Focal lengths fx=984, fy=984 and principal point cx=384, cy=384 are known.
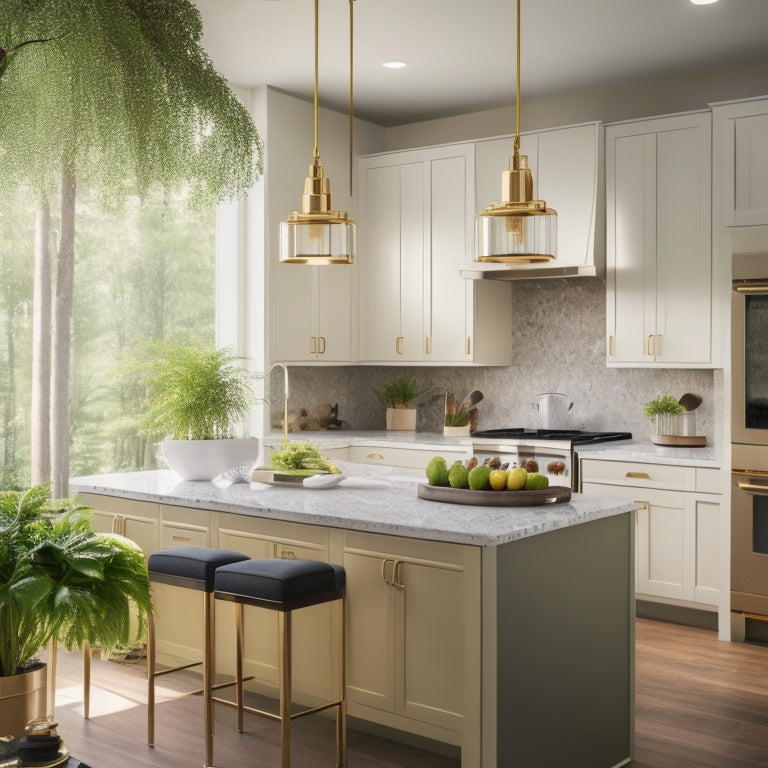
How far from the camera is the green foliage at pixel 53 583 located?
2.31 m

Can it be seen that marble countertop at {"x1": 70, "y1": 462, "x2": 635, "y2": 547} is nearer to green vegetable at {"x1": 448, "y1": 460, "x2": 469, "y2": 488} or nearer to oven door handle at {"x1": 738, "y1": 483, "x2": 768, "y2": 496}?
green vegetable at {"x1": 448, "y1": 460, "x2": 469, "y2": 488}

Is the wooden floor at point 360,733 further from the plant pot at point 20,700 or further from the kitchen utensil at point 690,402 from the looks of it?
the kitchen utensil at point 690,402

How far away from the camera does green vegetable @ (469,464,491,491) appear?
344 cm

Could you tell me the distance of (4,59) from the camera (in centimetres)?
188

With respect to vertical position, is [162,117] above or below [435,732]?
above

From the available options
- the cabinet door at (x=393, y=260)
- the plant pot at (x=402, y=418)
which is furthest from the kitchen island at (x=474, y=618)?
the plant pot at (x=402, y=418)

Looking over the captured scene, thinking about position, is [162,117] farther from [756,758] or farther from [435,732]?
[756,758]

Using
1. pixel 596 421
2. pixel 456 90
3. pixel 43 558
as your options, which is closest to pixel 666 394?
pixel 596 421

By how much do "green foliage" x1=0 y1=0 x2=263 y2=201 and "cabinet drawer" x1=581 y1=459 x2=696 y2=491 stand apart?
11.6 feet

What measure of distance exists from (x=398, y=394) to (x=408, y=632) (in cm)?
359

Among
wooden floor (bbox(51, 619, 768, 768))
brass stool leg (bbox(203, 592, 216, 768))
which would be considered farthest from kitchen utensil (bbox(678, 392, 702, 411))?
brass stool leg (bbox(203, 592, 216, 768))

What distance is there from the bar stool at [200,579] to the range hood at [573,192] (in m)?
2.77

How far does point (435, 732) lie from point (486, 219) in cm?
160

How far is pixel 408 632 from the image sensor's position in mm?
3137
